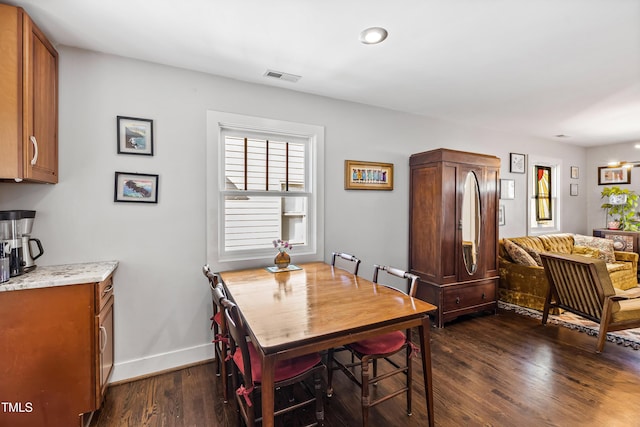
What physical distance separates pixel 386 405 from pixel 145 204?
2405 mm

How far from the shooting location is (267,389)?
1.35m

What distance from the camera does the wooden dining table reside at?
139cm

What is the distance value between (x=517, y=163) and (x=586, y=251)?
1.86 m

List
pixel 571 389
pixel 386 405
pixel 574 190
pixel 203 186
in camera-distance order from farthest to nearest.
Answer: pixel 574 190
pixel 203 186
pixel 571 389
pixel 386 405

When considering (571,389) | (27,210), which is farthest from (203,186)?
(571,389)

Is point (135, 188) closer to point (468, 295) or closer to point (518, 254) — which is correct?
point (468, 295)

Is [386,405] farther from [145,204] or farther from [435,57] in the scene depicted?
[435,57]

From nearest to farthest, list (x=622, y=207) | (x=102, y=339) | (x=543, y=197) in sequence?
(x=102, y=339) < (x=622, y=207) < (x=543, y=197)

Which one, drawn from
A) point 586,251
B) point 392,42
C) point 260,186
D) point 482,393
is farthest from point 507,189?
point 260,186

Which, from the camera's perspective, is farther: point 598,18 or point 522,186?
point 522,186

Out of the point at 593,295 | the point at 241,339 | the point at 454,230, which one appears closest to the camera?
the point at 241,339

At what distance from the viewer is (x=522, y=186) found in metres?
5.12

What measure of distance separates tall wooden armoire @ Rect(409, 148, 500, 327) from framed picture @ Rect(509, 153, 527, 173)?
1.41 meters

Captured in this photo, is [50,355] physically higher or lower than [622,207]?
lower
